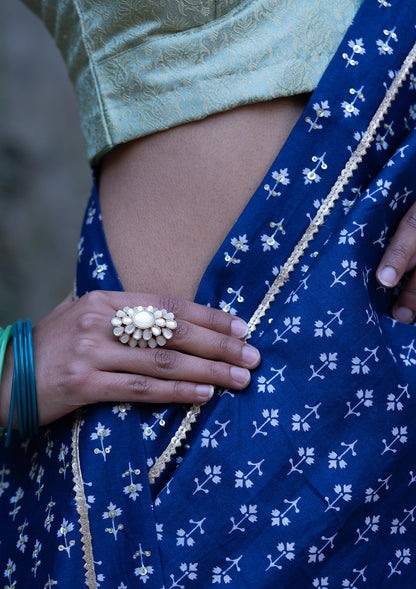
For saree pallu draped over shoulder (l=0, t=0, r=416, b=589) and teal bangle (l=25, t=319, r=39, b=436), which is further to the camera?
teal bangle (l=25, t=319, r=39, b=436)

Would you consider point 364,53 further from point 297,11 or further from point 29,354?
point 29,354

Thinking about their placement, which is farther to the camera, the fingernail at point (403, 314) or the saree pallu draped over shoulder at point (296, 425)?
the fingernail at point (403, 314)

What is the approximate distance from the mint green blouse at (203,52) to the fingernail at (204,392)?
1.26 feet

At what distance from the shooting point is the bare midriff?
2.94 feet

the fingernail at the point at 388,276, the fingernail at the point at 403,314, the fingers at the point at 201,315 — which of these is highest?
the fingernail at the point at 388,276

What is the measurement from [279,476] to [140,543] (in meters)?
0.21

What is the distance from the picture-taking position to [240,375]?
847 millimetres

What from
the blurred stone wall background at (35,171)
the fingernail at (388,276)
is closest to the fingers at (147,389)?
the fingernail at (388,276)

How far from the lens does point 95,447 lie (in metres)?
0.87

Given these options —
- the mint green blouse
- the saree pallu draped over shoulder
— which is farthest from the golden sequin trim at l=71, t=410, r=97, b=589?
the mint green blouse

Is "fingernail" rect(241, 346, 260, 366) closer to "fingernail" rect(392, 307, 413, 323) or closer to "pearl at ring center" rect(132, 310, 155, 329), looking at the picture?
"pearl at ring center" rect(132, 310, 155, 329)

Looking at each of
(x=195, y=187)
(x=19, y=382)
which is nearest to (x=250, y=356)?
(x=195, y=187)

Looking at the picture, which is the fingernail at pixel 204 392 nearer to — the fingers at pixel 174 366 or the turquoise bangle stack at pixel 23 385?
the fingers at pixel 174 366

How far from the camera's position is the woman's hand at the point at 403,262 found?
89 cm
